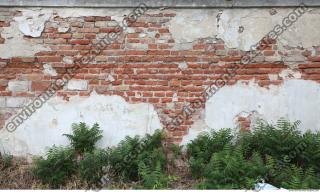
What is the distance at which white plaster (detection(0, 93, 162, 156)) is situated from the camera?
5891 mm

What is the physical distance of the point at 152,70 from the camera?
588 centimetres

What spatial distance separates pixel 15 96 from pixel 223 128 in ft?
9.87

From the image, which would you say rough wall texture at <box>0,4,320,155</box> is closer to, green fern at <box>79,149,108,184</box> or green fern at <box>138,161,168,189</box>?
green fern at <box>79,149,108,184</box>

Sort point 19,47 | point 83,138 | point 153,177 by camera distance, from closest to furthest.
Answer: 1. point 153,177
2. point 83,138
3. point 19,47

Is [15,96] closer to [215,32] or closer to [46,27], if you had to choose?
[46,27]

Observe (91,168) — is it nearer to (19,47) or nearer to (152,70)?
(152,70)

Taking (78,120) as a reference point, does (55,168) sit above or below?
below

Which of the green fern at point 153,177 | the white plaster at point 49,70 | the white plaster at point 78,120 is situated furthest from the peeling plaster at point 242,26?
the green fern at point 153,177

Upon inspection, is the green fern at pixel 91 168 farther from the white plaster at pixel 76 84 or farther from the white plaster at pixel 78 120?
the white plaster at pixel 76 84

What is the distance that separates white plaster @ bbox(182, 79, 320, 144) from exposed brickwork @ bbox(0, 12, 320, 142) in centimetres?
12

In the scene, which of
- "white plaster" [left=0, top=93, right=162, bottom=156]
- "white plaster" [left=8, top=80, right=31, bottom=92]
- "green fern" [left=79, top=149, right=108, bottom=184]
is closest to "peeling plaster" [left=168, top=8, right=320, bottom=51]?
"white plaster" [left=0, top=93, right=162, bottom=156]

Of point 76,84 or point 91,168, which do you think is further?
point 76,84

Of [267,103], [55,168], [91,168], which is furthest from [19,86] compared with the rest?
[267,103]

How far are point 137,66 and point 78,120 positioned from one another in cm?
115
